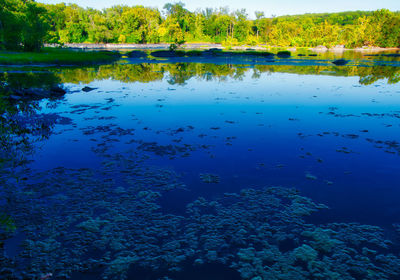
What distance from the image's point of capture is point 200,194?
9133mm

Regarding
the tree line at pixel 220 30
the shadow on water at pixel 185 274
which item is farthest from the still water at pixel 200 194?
the tree line at pixel 220 30

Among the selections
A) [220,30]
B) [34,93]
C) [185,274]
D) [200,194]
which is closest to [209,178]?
[200,194]

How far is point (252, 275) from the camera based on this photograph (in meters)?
5.88

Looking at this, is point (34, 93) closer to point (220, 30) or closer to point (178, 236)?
point (178, 236)

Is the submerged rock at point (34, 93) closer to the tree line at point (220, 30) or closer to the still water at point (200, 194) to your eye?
the still water at point (200, 194)

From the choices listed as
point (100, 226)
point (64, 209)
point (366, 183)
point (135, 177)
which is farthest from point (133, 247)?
point (366, 183)

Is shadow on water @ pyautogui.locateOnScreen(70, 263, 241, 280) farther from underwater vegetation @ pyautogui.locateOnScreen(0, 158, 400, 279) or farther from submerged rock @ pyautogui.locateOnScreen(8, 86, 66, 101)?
submerged rock @ pyautogui.locateOnScreen(8, 86, 66, 101)

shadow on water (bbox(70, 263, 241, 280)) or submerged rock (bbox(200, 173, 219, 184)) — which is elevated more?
submerged rock (bbox(200, 173, 219, 184))

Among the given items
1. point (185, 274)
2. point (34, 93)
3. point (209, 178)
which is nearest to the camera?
point (185, 274)

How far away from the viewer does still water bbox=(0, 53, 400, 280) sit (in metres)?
6.21

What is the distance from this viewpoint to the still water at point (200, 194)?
621 centimetres

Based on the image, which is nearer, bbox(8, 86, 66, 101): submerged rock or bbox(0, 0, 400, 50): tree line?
bbox(8, 86, 66, 101): submerged rock

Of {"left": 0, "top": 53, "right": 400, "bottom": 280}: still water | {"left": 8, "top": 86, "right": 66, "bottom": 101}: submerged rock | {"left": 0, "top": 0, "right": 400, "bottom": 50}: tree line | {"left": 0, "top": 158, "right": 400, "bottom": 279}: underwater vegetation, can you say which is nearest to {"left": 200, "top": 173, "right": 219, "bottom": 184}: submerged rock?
{"left": 0, "top": 53, "right": 400, "bottom": 280}: still water

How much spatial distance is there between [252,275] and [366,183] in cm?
706
